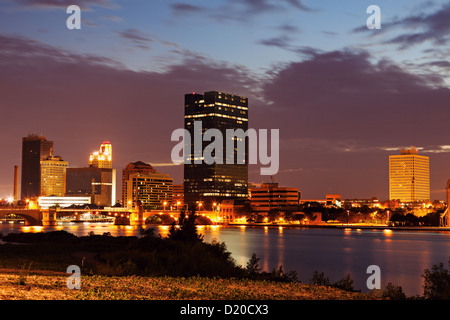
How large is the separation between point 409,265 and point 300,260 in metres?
16.1

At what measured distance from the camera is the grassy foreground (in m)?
24.5

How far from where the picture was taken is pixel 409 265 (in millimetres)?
89250

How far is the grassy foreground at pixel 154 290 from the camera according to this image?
2448cm

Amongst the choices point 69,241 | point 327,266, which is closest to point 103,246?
point 69,241

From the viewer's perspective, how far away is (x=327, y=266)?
3391 inches

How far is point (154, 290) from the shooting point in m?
28.1
